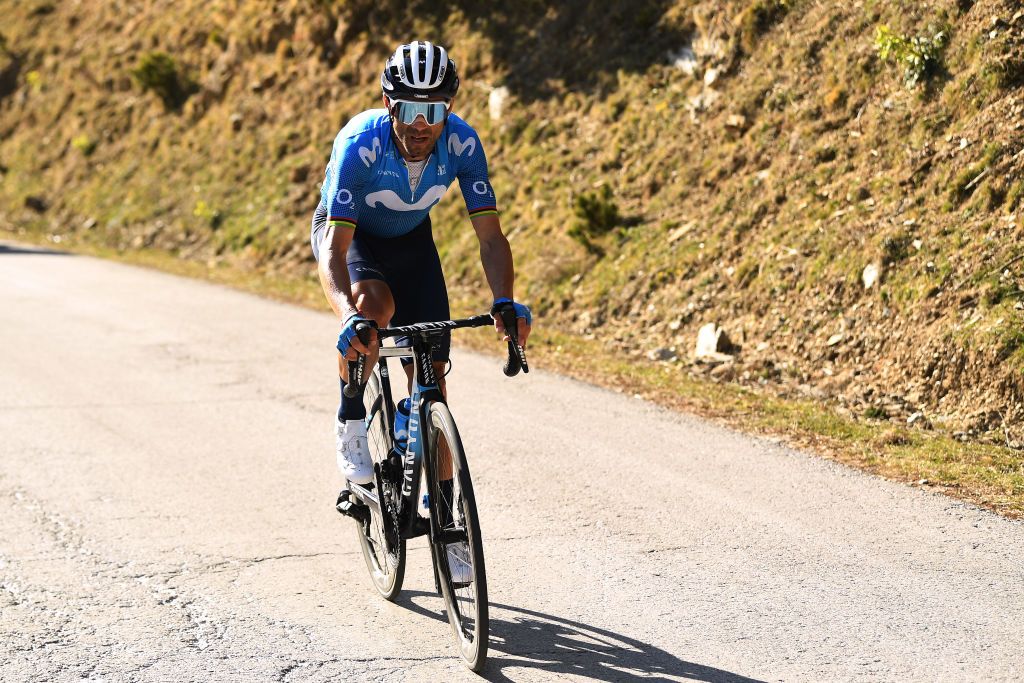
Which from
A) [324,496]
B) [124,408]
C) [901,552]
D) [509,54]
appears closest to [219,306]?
[124,408]

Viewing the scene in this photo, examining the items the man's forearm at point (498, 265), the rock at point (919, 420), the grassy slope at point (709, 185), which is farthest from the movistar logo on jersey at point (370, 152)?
the rock at point (919, 420)

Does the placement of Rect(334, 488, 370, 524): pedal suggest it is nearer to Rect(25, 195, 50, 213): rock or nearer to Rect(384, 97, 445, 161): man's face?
Rect(384, 97, 445, 161): man's face

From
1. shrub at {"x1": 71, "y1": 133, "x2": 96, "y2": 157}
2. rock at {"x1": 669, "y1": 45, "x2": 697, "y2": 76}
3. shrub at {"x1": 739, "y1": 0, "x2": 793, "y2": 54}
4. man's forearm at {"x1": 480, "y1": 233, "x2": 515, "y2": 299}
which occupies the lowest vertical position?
man's forearm at {"x1": 480, "y1": 233, "x2": 515, "y2": 299}

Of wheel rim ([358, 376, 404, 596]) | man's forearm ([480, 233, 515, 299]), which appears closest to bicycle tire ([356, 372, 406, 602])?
wheel rim ([358, 376, 404, 596])

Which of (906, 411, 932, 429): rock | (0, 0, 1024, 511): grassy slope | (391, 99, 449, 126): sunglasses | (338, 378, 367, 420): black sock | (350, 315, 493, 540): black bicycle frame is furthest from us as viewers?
(0, 0, 1024, 511): grassy slope

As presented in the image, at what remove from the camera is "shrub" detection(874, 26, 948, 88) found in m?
10.9

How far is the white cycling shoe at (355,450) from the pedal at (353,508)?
23cm

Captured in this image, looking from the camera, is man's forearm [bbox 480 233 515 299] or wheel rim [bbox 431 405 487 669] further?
man's forearm [bbox 480 233 515 299]

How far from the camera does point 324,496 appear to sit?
685 cm

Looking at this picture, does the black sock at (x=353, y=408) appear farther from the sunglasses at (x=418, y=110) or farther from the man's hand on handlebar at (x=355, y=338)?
the sunglasses at (x=418, y=110)

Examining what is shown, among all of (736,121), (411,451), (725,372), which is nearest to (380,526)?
(411,451)

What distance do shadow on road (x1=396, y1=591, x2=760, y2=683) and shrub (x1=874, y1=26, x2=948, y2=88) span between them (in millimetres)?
7928

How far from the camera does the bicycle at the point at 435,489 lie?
14.3ft

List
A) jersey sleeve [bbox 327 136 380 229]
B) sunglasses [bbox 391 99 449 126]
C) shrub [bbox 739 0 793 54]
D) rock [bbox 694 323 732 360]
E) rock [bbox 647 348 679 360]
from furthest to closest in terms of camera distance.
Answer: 1. shrub [bbox 739 0 793 54]
2. rock [bbox 647 348 679 360]
3. rock [bbox 694 323 732 360]
4. jersey sleeve [bbox 327 136 380 229]
5. sunglasses [bbox 391 99 449 126]
